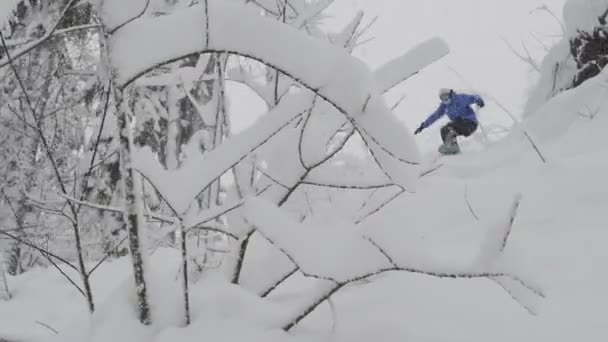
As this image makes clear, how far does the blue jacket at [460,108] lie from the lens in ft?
19.3

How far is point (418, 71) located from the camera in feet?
3.60

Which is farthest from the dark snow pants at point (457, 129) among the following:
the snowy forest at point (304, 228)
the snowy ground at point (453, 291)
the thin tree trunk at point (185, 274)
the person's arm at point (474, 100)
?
the thin tree trunk at point (185, 274)

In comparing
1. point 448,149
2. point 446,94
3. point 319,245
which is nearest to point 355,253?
Answer: point 319,245

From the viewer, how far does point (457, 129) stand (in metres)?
5.98

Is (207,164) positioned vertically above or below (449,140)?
above

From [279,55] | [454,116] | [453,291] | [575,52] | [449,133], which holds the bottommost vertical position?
[449,133]

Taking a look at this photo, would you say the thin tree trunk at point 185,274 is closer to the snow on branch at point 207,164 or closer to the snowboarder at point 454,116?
the snow on branch at point 207,164

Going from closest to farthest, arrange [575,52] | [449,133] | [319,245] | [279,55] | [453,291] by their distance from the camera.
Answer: [279,55], [319,245], [453,291], [575,52], [449,133]

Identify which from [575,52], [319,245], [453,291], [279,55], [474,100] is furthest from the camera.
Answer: [474,100]

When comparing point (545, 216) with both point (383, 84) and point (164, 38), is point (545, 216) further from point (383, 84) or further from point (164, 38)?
point (164, 38)

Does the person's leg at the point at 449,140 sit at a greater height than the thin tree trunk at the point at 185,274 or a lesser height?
lesser

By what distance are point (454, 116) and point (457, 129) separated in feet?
0.56

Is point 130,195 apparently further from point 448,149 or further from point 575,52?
point 575,52

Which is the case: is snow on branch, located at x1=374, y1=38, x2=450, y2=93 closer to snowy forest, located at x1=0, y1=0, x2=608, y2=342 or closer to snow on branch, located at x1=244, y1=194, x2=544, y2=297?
snowy forest, located at x1=0, y1=0, x2=608, y2=342
